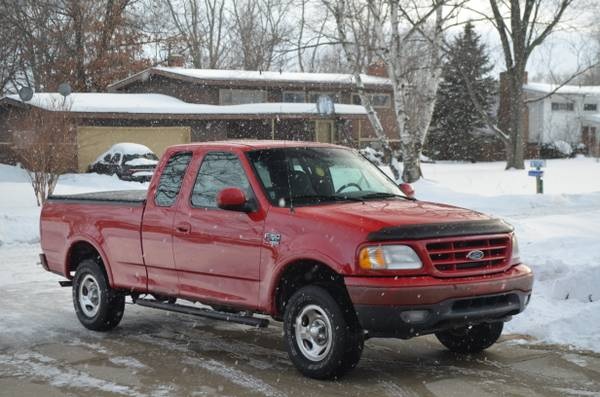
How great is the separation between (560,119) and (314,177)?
5739 centimetres

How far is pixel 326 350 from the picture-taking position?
602cm

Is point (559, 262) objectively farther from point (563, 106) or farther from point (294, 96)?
point (563, 106)

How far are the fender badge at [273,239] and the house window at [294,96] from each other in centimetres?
3859

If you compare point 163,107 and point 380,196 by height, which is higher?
point 163,107

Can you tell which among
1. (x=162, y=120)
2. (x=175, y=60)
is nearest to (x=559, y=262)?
(x=162, y=120)

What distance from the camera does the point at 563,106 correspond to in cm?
6134

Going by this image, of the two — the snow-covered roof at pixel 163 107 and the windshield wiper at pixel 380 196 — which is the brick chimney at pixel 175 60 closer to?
the snow-covered roof at pixel 163 107

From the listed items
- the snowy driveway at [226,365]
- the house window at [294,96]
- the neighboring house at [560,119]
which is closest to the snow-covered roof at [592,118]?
the neighboring house at [560,119]

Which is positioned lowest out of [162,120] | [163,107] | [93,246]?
[93,246]

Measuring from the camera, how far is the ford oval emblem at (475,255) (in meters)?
6.01

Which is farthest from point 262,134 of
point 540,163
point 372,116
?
point 540,163

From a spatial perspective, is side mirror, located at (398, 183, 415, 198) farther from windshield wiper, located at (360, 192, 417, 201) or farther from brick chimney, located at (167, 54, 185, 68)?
brick chimney, located at (167, 54, 185, 68)

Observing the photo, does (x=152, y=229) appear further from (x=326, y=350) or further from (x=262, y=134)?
(x=262, y=134)

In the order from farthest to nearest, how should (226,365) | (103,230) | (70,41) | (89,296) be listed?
(70,41)
(89,296)
(103,230)
(226,365)
